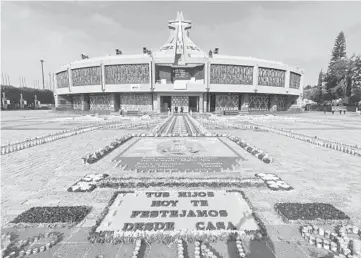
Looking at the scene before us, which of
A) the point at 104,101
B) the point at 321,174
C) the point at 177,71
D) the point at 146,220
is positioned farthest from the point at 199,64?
the point at 146,220

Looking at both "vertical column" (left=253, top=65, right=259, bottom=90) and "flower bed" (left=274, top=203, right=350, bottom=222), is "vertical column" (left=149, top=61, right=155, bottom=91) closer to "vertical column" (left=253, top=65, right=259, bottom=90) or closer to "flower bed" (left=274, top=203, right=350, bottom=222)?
"vertical column" (left=253, top=65, right=259, bottom=90)

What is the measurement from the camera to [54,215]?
4.43 metres

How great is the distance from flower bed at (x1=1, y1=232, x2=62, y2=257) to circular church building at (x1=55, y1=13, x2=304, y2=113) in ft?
127

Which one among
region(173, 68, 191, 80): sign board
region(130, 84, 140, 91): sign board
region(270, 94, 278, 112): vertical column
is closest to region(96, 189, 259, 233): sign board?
region(130, 84, 140, 91): sign board

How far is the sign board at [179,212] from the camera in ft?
13.2

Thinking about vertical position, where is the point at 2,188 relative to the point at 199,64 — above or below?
below

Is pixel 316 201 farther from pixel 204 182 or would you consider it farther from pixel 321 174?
pixel 204 182

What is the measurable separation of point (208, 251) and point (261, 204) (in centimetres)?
225

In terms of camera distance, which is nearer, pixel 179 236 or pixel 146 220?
pixel 179 236

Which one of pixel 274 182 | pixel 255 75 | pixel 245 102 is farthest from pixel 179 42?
pixel 274 182

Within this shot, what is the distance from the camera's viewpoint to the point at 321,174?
718cm

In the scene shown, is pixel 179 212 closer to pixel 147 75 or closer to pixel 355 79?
pixel 147 75

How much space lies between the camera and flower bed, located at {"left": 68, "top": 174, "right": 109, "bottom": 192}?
5820mm

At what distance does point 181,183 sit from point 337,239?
372 centimetres
